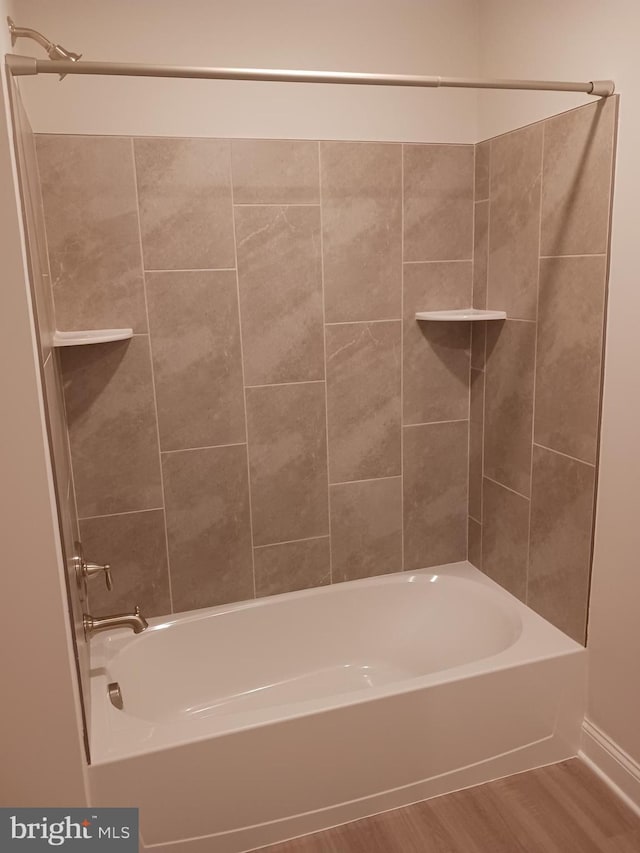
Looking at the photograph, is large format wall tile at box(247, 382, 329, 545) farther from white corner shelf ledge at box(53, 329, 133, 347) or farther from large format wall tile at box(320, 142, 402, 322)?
white corner shelf ledge at box(53, 329, 133, 347)

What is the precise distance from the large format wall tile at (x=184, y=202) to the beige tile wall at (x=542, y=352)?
0.94 m

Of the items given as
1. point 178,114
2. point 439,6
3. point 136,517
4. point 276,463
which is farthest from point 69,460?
point 439,6

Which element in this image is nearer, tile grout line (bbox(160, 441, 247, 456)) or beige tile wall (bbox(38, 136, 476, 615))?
beige tile wall (bbox(38, 136, 476, 615))

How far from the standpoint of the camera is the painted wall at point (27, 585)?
1389 millimetres

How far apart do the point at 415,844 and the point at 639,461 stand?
4.02ft

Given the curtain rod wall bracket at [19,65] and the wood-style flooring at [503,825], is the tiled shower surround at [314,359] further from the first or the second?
the curtain rod wall bracket at [19,65]

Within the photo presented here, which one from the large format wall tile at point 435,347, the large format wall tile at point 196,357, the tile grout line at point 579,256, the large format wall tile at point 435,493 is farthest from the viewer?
the large format wall tile at point 435,493

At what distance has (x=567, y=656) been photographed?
7.14 ft

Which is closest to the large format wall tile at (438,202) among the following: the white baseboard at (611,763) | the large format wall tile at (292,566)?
the large format wall tile at (292,566)

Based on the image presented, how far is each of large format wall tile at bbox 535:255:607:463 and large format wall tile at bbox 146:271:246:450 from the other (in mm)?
1017

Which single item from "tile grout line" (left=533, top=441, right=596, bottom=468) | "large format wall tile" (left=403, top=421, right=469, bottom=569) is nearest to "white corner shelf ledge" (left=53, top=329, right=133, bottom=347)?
"large format wall tile" (left=403, top=421, right=469, bottom=569)

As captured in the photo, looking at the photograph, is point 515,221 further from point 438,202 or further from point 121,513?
point 121,513

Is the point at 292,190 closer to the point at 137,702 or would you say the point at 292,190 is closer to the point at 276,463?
the point at 276,463

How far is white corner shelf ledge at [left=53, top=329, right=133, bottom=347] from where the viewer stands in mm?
2012
